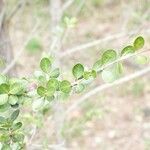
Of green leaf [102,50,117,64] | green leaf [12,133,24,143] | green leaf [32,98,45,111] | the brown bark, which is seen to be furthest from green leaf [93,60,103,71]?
the brown bark

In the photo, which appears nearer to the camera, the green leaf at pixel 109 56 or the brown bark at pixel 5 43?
the green leaf at pixel 109 56

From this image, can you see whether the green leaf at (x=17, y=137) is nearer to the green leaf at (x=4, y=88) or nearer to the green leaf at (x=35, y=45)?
the green leaf at (x=4, y=88)

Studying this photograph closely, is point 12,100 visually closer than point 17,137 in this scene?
Yes

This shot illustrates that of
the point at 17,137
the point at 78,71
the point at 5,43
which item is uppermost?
the point at 5,43

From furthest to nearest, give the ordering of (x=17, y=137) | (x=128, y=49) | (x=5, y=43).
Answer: (x=5, y=43)
(x=17, y=137)
(x=128, y=49)

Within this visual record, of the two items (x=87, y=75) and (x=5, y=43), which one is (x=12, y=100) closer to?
(x=87, y=75)

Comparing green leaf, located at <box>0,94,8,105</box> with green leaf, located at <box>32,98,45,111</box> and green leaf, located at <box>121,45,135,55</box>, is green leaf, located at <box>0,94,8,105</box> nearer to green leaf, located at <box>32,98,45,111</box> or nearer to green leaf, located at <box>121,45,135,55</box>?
green leaf, located at <box>32,98,45,111</box>

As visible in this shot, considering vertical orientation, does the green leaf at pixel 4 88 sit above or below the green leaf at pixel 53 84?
below

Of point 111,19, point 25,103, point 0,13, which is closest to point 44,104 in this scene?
point 25,103

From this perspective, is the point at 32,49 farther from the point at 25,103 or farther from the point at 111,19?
the point at 25,103

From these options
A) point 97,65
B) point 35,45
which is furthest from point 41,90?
point 35,45

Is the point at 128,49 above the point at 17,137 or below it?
above

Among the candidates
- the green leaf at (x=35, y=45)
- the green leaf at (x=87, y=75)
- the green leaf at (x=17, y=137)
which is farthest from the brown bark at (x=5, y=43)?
the green leaf at (x=35, y=45)
